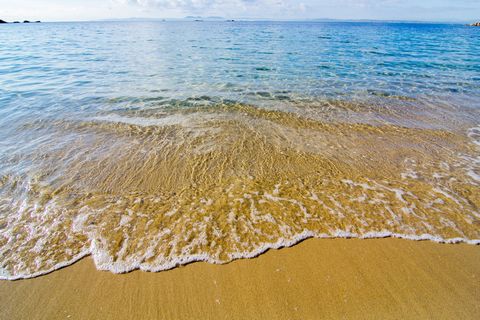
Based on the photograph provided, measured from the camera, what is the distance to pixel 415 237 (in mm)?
3600

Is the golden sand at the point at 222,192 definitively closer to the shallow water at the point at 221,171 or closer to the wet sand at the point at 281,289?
the shallow water at the point at 221,171

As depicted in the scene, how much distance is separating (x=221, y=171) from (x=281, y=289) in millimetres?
2784

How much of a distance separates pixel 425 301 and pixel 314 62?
17.4 meters

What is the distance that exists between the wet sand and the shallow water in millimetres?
215

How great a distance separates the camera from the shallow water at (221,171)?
3617mm

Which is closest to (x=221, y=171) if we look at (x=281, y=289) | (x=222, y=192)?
(x=222, y=192)

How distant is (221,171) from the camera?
519 centimetres

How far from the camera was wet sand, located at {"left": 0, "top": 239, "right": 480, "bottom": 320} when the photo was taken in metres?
2.70

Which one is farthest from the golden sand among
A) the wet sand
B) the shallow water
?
the wet sand

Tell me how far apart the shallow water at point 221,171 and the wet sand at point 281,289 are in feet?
0.71

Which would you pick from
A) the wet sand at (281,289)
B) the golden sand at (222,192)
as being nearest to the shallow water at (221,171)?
the golden sand at (222,192)

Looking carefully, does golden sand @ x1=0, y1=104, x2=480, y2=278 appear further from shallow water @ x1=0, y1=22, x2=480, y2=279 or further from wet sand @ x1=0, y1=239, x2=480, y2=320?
wet sand @ x1=0, y1=239, x2=480, y2=320

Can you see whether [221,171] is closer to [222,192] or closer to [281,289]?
[222,192]

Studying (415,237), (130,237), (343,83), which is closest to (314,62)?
(343,83)
